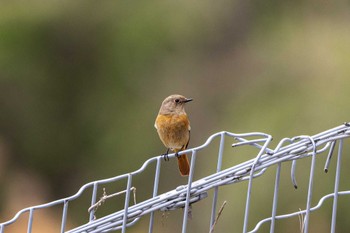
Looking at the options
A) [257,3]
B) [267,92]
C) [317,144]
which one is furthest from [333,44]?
[317,144]

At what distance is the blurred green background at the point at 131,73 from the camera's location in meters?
9.01

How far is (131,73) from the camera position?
36.9ft

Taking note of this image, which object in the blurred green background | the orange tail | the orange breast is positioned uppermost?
the blurred green background

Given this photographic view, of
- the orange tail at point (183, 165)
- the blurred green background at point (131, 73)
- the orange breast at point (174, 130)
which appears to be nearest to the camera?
the orange tail at point (183, 165)

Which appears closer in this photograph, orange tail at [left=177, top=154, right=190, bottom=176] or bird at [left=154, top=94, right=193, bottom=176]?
orange tail at [left=177, top=154, right=190, bottom=176]

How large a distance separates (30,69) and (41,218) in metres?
6.16

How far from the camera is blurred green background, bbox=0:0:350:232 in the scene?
9008 millimetres

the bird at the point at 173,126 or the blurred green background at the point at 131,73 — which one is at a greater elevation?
the blurred green background at the point at 131,73

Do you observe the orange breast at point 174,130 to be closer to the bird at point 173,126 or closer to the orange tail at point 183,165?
the bird at point 173,126

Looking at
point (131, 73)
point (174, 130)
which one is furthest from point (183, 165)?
point (131, 73)

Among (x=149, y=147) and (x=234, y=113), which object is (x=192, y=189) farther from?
(x=149, y=147)

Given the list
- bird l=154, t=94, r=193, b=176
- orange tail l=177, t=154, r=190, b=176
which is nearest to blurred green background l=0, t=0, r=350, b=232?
bird l=154, t=94, r=193, b=176

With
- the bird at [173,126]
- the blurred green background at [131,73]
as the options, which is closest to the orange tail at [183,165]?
the bird at [173,126]

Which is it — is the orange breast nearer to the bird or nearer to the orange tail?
the bird
